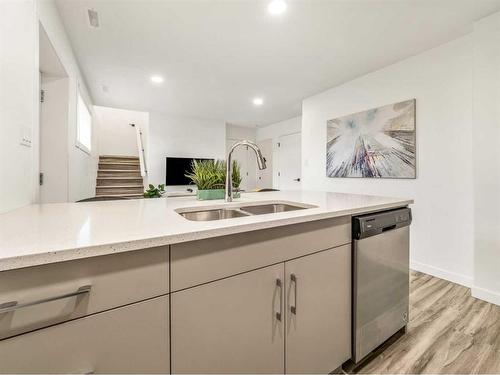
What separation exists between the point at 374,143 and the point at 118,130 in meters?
A: 6.69

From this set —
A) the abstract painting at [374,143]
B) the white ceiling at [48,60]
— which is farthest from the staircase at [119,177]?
the abstract painting at [374,143]

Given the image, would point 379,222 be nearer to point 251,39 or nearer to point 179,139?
point 251,39

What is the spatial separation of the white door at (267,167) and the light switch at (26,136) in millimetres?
5132

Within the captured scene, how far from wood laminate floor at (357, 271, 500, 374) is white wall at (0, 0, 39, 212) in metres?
2.09

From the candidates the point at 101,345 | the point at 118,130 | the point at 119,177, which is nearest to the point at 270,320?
Result: the point at 101,345

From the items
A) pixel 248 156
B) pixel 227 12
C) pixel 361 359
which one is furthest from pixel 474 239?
pixel 248 156

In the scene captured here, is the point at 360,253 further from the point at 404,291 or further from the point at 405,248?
the point at 404,291

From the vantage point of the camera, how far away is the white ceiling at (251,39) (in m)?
1.91

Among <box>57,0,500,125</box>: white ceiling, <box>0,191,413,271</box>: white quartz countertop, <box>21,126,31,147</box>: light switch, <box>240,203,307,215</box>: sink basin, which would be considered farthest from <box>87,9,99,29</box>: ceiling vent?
<box>240,203,307,215</box>: sink basin

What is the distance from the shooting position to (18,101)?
1.20 metres

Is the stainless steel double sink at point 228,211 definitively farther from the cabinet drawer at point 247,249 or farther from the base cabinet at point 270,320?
the base cabinet at point 270,320

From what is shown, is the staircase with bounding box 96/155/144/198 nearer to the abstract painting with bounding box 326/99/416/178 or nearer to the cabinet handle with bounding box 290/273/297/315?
the abstract painting with bounding box 326/99/416/178

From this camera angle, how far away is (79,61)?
2.80 metres

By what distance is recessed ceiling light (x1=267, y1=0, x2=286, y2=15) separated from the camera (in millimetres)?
1838
